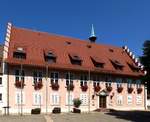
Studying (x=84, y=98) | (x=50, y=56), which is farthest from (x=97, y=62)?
(x=50, y=56)

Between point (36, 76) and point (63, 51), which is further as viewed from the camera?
point (63, 51)

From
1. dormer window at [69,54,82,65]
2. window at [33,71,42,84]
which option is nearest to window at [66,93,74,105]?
dormer window at [69,54,82,65]

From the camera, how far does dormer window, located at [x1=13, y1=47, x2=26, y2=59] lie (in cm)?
4941

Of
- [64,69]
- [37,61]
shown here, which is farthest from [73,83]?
[37,61]

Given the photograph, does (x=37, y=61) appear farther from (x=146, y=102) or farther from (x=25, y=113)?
(x=146, y=102)

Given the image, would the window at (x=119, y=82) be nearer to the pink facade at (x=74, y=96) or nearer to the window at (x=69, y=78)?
the pink facade at (x=74, y=96)

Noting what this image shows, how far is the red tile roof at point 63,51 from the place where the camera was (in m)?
51.5

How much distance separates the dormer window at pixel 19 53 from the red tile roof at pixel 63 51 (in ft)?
1.72

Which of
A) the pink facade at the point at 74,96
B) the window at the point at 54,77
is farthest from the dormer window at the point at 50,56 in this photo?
the window at the point at 54,77

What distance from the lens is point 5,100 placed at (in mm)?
47625

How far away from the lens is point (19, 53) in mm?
49875

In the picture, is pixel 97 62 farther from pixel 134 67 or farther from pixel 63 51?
pixel 134 67

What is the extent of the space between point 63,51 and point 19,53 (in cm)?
844

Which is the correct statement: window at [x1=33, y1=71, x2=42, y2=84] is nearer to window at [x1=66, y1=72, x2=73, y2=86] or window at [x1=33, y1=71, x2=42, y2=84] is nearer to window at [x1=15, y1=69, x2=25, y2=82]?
window at [x1=15, y1=69, x2=25, y2=82]
